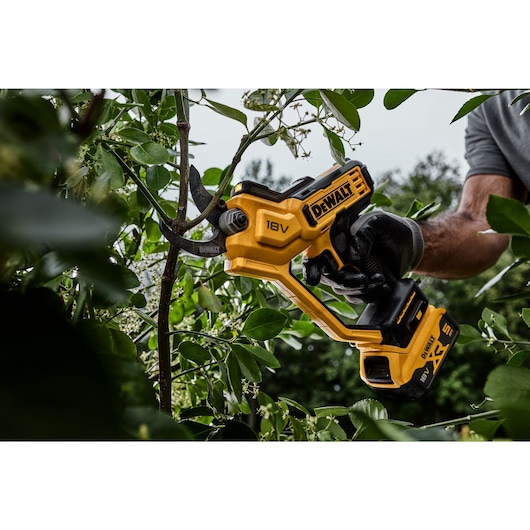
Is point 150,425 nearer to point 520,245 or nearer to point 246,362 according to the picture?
point 520,245

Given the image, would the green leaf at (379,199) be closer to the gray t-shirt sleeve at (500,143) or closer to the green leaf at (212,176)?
the green leaf at (212,176)

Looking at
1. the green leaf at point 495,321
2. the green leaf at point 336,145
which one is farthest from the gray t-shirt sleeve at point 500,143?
the green leaf at point 336,145

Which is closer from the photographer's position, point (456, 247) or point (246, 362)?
point (246, 362)

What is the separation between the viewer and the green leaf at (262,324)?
0.60 m

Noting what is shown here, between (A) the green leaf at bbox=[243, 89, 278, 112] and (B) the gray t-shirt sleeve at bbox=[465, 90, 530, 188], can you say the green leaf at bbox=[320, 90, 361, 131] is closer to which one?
(A) the green leaf at bbox=[243, 89, 278, 112]

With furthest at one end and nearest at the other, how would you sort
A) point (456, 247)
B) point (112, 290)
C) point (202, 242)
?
1. point (456, 247)
2. point (202, 242)
3. point (112, 290)

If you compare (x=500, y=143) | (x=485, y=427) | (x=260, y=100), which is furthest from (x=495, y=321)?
(x=500, y=143)

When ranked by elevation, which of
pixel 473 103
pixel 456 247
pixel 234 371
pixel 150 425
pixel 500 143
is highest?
pixel 500 143

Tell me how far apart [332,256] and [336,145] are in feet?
0.91

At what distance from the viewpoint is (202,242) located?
64cm

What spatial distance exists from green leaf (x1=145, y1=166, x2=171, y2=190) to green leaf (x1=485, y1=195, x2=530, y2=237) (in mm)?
432

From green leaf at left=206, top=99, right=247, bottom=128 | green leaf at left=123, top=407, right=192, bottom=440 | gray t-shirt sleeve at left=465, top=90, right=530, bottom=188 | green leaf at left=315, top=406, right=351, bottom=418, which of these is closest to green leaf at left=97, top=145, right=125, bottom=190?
green leaf at left=206, top=99, right=247, bottom=128

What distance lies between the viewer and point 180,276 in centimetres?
75

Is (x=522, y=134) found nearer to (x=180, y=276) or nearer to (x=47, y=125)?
(x=180, y=276)
